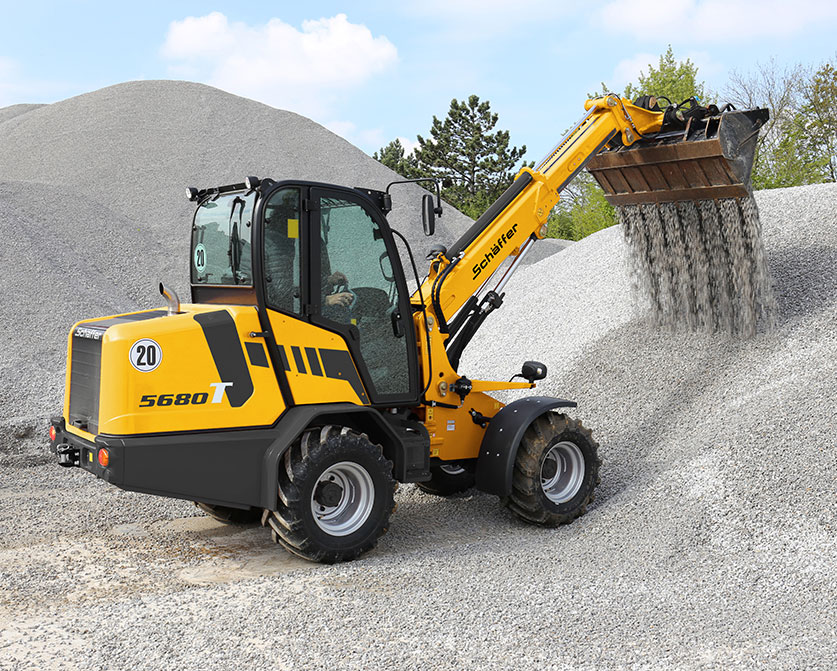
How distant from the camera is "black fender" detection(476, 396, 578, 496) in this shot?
6.25 m

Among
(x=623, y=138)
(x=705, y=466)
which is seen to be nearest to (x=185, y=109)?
(x=623, y=138)

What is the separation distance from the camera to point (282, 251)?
17.6 feet

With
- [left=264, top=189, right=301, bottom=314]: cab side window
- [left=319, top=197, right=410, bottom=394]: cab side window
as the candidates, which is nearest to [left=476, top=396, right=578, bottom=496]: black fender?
[left=319, top=197, right=410, bottom=394]: cab side window

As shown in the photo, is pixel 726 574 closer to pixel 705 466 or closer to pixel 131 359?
pixel 705 466

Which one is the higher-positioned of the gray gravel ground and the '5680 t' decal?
the '5680 t' decal

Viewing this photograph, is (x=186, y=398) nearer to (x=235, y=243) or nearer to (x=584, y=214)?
(x=235, y=243)

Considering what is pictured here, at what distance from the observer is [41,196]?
21109mm

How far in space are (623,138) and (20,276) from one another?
11.9m

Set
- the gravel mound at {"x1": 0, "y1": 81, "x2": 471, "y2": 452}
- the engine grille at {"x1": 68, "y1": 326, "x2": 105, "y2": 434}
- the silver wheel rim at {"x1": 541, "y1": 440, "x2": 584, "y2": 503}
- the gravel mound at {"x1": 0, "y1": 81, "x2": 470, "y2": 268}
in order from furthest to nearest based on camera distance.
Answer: the gravel mound at {"x1": 0, "y1": 81, "x2": 470, "y2": 268}
the gravel mound at {"x1": 0, "y1": 81, "x2": 471, "y2": 452}
the silver wheel rim at {"x1": 541, "y1": 440, "x2": 584, "y2": 503}
the engine grille at {"x1": 68, "y1": 326, "x2": 105, "y2": 434}

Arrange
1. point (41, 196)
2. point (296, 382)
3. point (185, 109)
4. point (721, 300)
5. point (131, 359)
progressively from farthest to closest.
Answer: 1. point (185, 109)
2. point (41, 196)
3. point (721, 300)
4. point (296, 382)
5. point (131, 359)

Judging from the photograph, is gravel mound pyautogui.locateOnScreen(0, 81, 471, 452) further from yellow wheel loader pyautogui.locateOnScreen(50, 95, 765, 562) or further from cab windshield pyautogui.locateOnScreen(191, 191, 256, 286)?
yellow wheel loader pyautogui.locateOnScreen(50, 95, 765, 562)

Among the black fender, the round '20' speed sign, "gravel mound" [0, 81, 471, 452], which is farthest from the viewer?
"gravel mound" [0, 81, 471, 452]

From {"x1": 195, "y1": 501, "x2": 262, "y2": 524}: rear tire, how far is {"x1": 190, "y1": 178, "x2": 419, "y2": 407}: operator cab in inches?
62.6

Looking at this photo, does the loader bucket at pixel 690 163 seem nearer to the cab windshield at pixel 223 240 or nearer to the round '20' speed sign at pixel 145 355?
the cab windshield at pixel 223 240
